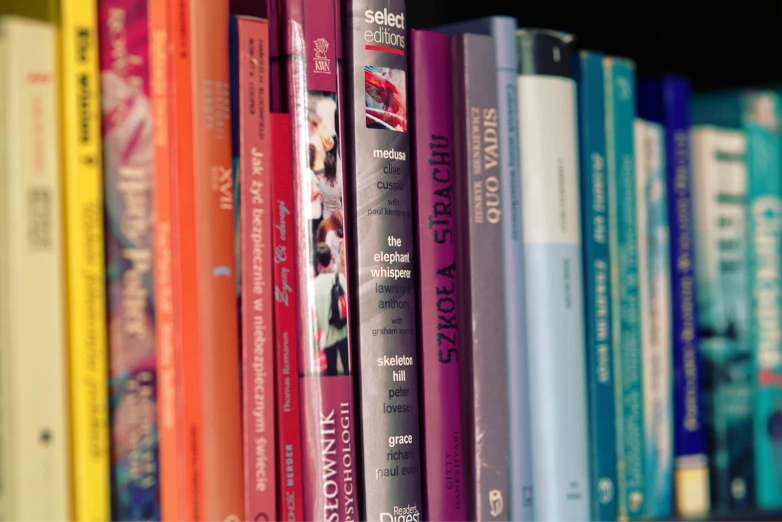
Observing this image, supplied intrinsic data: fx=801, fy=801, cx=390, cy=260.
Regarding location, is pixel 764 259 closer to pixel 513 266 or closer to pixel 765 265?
pixel 765 265

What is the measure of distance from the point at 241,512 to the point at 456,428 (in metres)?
0.18

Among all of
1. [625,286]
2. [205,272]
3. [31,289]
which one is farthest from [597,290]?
[31,289]

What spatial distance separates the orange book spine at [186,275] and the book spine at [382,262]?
4.7 inches

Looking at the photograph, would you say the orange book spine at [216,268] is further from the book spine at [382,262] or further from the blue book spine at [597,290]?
the blue book spine at [597,290]

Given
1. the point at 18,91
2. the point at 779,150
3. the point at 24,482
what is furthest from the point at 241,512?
the point at 779,150

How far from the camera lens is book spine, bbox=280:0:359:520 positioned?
553 mm

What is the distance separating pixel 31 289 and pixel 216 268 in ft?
0.37

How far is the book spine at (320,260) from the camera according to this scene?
1.81 ft

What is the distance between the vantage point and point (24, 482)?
458 millimetres

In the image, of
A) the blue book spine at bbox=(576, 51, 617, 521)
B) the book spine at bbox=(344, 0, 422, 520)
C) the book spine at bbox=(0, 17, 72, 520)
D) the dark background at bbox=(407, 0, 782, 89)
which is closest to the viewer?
the book spine at bbox=(0, 17, 72, 520)

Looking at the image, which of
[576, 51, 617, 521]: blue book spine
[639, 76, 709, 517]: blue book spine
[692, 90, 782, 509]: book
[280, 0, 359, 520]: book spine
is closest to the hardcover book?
[280, 0, 359, 520]: book spine

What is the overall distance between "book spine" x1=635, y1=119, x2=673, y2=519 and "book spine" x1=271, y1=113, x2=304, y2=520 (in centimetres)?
38

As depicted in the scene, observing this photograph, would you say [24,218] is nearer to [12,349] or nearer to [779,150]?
[12,349]

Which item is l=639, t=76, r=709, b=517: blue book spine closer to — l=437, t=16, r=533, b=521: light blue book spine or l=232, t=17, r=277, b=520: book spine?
l=437, t=16, r=533, b=521: light blue book spine
